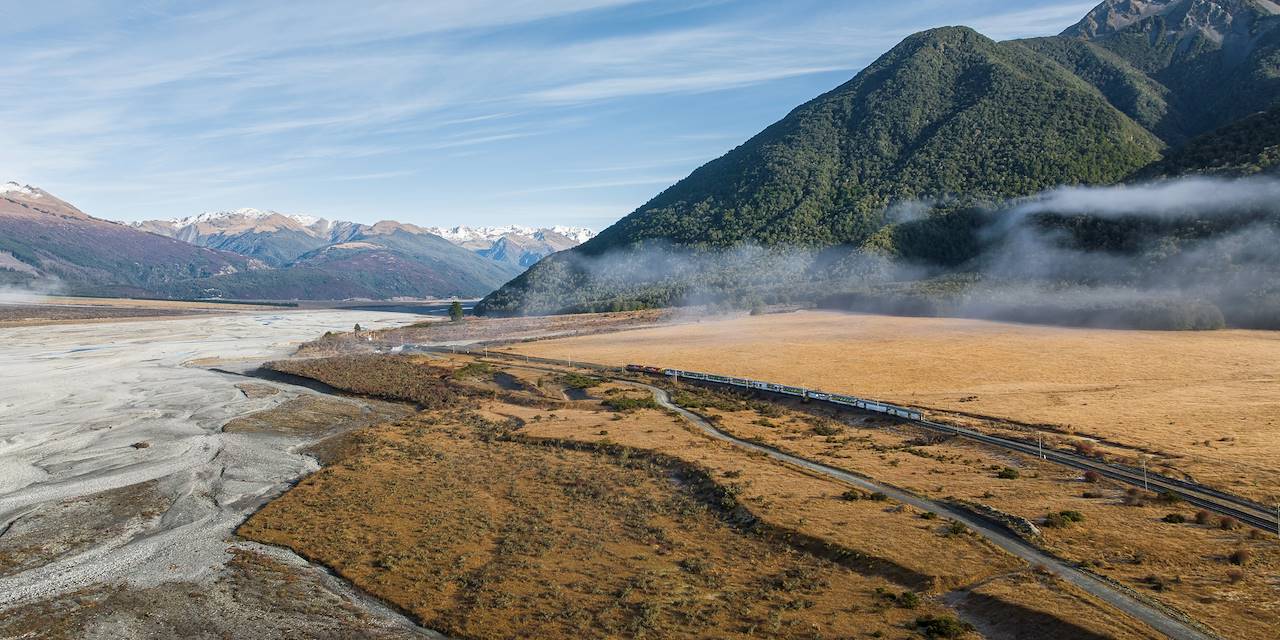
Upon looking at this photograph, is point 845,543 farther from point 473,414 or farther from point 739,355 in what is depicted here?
point 739,355

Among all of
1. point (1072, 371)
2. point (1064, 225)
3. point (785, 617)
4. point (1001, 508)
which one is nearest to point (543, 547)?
point (785, 617)

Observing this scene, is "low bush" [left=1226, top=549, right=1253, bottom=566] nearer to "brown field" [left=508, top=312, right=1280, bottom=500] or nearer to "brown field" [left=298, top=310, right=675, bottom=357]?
"brown field" [left=508, top=312, right=1280, bottom=500]

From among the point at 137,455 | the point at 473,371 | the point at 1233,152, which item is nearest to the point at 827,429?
the point at 137,455

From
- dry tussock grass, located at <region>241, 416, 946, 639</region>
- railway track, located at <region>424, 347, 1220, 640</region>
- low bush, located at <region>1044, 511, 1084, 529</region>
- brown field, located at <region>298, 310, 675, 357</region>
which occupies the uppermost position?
brown field, located at <region>298, 310, 675, 357</region>

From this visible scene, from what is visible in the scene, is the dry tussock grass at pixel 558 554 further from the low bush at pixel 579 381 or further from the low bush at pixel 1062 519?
the low bush at pixel 579 381

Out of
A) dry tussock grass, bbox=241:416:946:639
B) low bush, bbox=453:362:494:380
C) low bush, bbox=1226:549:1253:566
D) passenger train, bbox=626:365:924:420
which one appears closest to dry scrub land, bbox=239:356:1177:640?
dry tussock grass, bbox=241:416:946:639

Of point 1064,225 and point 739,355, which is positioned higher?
point 1064,225

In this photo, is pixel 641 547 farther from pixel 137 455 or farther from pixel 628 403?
pixel 137 455
